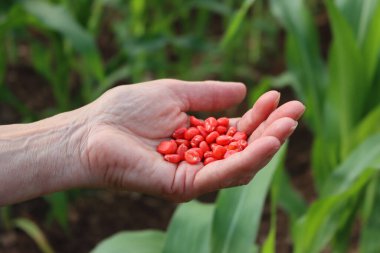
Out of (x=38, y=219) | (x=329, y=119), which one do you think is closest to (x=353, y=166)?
(x=329, y=119)

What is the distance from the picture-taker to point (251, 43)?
3285mm

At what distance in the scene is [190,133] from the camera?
50.1 inches

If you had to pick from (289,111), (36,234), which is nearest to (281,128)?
(289,111)

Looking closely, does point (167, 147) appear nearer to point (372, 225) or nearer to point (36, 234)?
point (372, 225)

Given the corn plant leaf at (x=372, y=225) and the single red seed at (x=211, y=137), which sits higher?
the single red seed at (x=211, y=137)

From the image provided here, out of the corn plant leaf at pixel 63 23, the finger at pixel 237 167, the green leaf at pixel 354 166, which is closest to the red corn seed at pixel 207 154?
the finger at pixel 237 167

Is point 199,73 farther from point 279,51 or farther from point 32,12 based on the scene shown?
point 32,12

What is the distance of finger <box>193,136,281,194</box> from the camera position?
3.27ft

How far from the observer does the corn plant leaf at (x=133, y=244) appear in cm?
147

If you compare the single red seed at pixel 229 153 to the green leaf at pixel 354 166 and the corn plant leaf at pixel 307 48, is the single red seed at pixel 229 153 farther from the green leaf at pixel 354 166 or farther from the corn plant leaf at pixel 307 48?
the corn plant leaf at pixel 307 48

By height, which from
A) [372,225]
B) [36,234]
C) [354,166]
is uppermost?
[354,166]

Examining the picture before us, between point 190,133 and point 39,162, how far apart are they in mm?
309

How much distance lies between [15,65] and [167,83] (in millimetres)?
2102

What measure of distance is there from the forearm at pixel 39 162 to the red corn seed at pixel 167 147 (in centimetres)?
16
